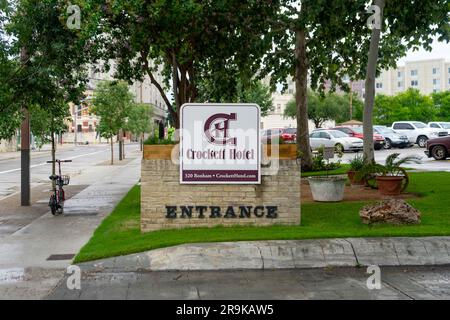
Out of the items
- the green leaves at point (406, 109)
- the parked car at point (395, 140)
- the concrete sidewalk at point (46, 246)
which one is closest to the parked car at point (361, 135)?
the parked car at point (395, 140)

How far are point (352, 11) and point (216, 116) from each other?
21.6 feet

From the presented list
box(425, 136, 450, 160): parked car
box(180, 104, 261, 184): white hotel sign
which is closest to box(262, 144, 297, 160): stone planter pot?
box(180, 104, 261, 184): white hotel sign

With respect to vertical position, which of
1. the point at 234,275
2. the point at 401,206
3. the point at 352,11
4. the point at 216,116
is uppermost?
the point at 352,11

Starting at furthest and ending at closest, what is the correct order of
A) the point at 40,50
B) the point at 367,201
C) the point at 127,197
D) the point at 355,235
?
the point at 127,197 → the point at 40,50 → the point at 367,201 → the point at 355,235

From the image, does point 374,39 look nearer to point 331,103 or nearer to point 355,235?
point 355,235

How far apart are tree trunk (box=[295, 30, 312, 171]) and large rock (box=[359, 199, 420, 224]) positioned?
1068 centimetres

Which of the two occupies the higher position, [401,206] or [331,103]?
[331,103]

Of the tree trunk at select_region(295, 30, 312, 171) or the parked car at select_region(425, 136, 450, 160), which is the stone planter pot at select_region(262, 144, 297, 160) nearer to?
the tree trunk at select_region(295, 30, 312, 171)

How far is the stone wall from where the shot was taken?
10.5 meters

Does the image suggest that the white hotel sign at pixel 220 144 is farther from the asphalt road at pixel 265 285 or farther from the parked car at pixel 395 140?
the parked car at pixel 395 140

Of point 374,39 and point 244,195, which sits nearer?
point 244,195

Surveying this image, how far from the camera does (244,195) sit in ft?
34.5

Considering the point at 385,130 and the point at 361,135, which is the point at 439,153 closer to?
the point at 361,135
